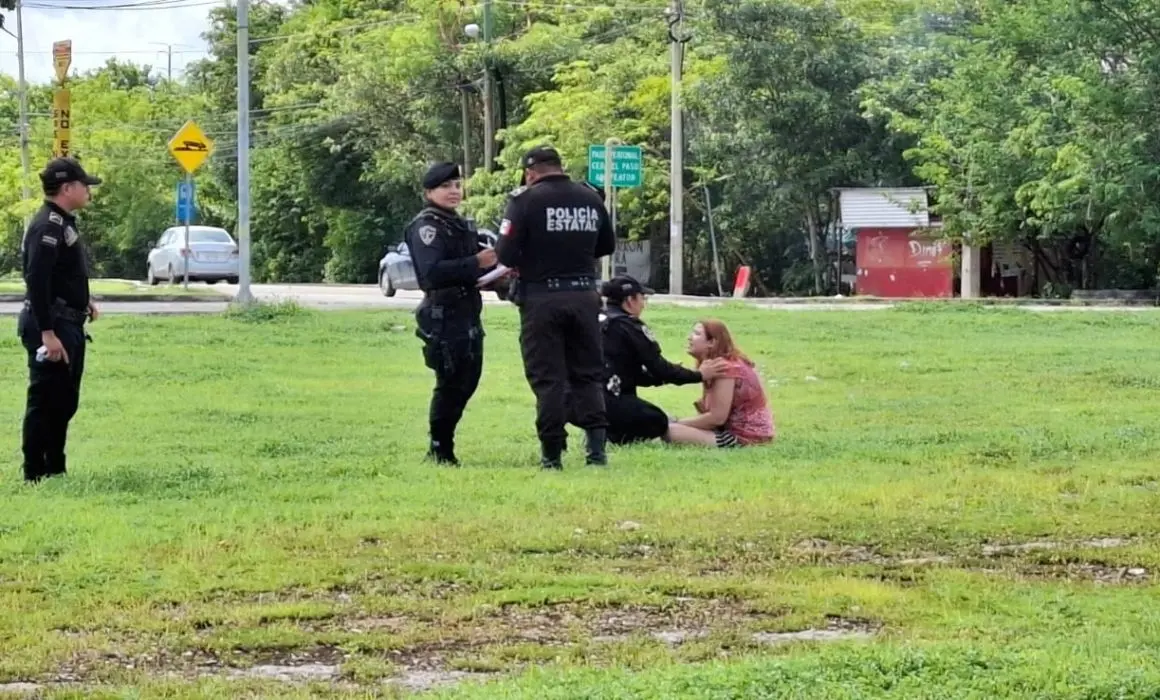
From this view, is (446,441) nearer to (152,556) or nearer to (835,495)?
(835,495)

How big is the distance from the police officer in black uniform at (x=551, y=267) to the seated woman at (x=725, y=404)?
145 centimetres

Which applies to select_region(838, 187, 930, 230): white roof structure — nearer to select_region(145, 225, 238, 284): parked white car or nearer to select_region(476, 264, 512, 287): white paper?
select_region(145, 225, 238, 284): parked white car

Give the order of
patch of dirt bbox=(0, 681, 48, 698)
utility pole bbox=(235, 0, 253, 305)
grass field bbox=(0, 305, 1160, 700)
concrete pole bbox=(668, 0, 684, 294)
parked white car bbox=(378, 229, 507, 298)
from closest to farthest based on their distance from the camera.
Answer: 1. patch of dirt bbox=(0, 681, 48, 698)
2. grass field bbox=(0, 305, 1160, 700)
3. utility pole bbox=(235, 0, 253, 305)
4. parked white car bbox=(378, 229, 507, 298)
5. concrete pole bbox=(668, 0, 684, 294)

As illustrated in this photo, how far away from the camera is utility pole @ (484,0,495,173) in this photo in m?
45.5

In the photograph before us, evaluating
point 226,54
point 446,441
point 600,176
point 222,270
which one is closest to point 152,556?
point 446,441

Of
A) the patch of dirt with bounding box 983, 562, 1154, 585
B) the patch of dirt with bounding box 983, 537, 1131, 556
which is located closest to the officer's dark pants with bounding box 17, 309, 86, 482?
the patch of dirt with bounding box 983, 537, 1131, 556

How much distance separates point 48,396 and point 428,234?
2.12 m

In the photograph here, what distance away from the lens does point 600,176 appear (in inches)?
1065

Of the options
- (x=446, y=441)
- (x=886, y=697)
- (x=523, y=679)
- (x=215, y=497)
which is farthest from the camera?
(x=446, y=441)

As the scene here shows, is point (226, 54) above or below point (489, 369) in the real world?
above

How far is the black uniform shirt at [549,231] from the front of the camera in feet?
28.2

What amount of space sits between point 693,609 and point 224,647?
5.01ft

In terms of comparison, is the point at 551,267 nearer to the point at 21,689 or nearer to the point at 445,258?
the point at 445,258

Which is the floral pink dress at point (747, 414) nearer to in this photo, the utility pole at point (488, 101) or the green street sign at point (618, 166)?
the green street sign at point (618, 166)
